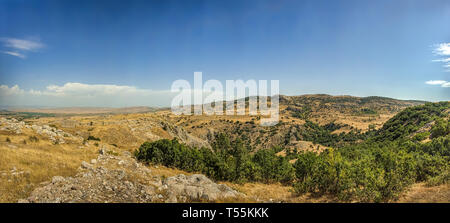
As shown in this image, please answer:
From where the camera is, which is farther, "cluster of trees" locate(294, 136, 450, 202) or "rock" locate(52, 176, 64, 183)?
"cluster of trees" locate(294, 136, 450, 202)

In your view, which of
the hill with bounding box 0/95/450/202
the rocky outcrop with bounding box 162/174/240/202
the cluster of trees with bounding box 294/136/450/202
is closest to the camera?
the rocky outcrop with bounding box 162/174/240/202

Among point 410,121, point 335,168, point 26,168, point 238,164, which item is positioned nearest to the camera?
point 26,168

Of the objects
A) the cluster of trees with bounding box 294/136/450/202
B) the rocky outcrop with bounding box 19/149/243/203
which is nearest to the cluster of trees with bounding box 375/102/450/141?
the cluster of trees with bounding box 294/136/450/202

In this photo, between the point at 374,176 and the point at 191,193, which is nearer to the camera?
the point at 191,193

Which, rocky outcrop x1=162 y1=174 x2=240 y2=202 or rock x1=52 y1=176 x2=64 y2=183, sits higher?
rock x1=52 y1=176 x2=64 y2=183

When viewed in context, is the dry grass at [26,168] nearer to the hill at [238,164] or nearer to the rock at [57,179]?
the hill at [238,164]

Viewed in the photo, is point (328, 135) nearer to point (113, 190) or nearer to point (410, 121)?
point (410, 121)

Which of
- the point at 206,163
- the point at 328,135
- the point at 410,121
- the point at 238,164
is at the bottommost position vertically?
the point at 328,135

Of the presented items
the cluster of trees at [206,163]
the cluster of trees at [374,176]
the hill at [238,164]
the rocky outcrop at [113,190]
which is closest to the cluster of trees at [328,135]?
the hill at [238,164]

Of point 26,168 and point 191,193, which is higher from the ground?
point 26,168

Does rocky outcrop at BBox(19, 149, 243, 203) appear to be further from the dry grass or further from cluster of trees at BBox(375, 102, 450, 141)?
cluster of trees at BBox(375, 102, 450, 141)

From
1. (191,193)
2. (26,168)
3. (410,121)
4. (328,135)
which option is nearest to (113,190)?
(191,193)
